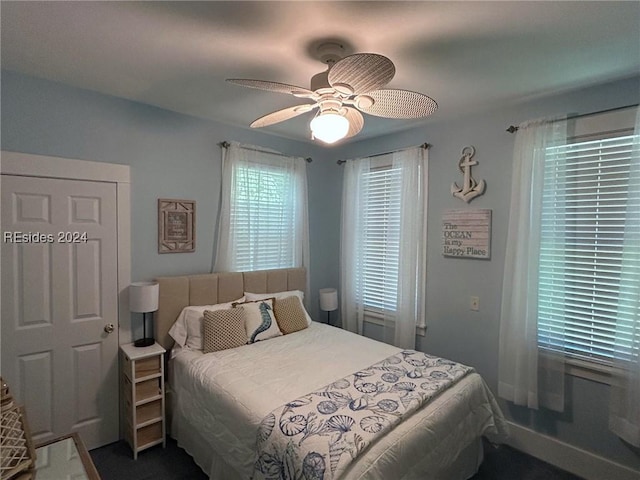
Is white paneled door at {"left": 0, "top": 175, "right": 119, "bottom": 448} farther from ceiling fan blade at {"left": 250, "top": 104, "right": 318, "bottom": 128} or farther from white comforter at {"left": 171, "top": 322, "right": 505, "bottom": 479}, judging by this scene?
ceiling fan blade at {"left": 250, "top": 104, "right": 318, "bottom": 128}

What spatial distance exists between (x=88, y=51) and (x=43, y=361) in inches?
80.6

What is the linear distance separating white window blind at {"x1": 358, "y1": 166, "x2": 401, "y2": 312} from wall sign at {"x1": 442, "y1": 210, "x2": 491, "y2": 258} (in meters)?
0.49

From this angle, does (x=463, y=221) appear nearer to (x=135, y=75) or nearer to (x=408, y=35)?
(x=408, y=35)

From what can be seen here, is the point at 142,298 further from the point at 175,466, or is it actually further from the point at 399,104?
the point at 399,104

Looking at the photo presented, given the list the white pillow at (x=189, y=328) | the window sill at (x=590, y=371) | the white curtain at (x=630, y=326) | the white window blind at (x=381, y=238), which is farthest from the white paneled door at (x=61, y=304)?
the white curtain at (x=630, y=326)

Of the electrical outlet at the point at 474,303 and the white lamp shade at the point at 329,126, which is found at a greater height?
the white lamp shade at the point at 329,126

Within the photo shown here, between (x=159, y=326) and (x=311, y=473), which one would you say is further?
(x=159, y=326)

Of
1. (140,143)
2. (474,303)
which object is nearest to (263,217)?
(140,143)

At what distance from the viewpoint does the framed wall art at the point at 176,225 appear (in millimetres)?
2785

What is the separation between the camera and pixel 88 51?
1.85m

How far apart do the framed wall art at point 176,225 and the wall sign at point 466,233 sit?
227 centimetres

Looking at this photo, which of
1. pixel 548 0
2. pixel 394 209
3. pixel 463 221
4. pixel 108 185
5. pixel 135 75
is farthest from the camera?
pixel 394 209

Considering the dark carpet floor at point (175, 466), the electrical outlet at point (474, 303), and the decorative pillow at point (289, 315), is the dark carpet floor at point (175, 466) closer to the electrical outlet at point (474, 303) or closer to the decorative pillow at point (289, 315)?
the electrical outlet at point (474, 303)

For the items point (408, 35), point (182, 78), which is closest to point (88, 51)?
point (182, 78)
